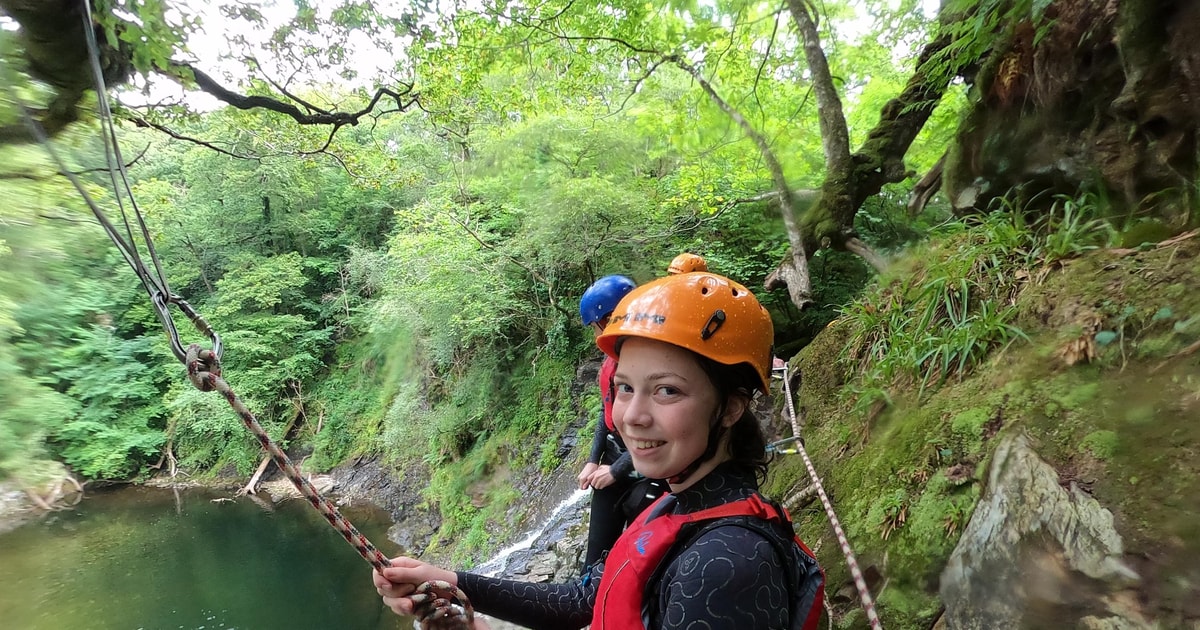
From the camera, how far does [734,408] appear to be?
1.42 m

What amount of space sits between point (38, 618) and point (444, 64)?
15.4m

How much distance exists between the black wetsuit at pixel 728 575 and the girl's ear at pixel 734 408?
0.12 meters

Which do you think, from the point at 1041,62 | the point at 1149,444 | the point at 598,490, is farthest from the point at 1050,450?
the point at 1041,62

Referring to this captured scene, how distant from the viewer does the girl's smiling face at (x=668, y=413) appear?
132 cm

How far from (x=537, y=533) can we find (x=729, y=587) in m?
8.97

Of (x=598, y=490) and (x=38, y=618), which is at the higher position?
(x=598, y=490)

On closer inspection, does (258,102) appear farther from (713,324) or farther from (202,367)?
(713,324)

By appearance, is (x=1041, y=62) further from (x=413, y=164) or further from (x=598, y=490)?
(x=413, y=164)

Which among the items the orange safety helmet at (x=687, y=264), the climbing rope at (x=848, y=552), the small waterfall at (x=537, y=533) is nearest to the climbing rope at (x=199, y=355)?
the climbing rope at (x=848, y=552)

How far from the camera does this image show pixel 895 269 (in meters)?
4.73

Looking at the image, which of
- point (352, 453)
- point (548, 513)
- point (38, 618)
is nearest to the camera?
point (548, 513)

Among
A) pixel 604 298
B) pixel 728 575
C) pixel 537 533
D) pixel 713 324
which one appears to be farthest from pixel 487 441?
pixel 728 575

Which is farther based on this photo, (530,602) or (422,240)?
(422,240)

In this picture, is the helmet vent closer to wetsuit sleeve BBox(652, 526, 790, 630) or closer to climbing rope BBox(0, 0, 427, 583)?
wetsuit sleeve BBox(652, 526, 790, 630)
